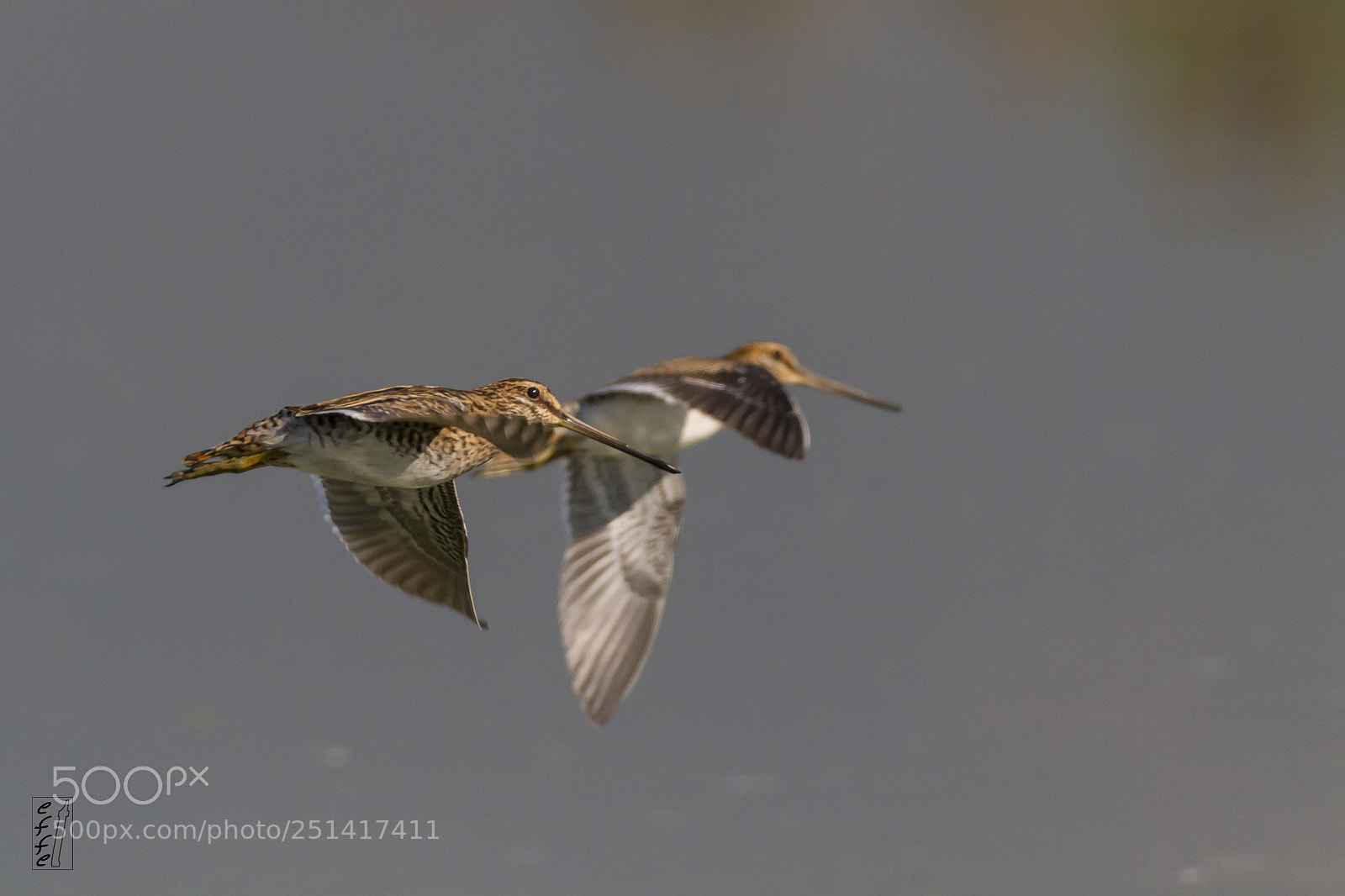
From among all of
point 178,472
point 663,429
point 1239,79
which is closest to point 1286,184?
point 1239,79

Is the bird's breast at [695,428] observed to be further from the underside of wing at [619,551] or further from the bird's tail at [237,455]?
the bird's tail at [237,455]

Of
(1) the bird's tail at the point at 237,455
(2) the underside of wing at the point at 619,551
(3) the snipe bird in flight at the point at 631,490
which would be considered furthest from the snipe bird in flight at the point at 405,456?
(2) the underside of wing at the point at 619,551

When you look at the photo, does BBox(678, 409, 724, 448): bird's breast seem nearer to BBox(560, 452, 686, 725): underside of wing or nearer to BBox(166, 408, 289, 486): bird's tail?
BBox(560, 452, 686, 725): underside of wing

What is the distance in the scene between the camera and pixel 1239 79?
762 inches

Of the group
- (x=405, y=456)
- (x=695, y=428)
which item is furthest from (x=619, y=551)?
(x=405, y=456)

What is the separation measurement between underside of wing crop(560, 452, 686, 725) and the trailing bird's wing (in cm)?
54

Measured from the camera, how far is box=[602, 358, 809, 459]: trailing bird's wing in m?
8.13

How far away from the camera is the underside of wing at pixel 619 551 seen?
8914mm

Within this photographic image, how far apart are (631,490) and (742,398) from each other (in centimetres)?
102

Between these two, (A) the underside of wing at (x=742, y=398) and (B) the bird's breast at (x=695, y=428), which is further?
(B) the bird's breast at (x=695, y=428)

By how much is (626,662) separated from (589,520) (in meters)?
0.77

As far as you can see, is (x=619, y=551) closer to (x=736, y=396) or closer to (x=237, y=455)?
(x=736, y=396)

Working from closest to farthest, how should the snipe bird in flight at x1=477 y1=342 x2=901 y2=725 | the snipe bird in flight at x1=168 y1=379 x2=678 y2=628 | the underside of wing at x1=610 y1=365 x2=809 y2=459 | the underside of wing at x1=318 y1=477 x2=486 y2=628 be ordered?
the snipe bird in flight at x1=168 y1=379 x2=678 y2=628, the underside of wing at x1=318 y1=477 x2=486 y2=628, the underside of wing at x1=610 y1=365 x2=809 y2=459, the snipe bird in flight at x1=477 y1=342 x2=901 y2=725

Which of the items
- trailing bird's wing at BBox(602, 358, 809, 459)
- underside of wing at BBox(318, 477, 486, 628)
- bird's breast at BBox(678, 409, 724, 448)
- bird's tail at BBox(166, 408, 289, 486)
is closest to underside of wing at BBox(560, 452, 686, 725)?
bird's breast at BBox(678, 409, 724, 448)
